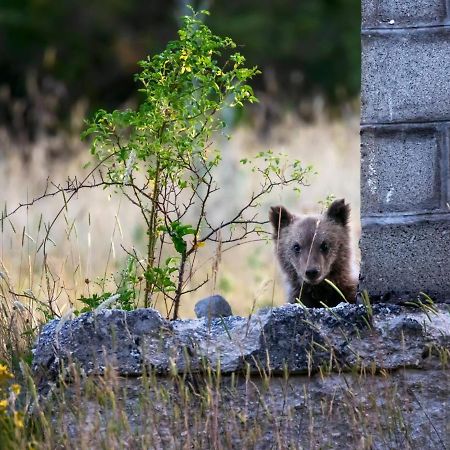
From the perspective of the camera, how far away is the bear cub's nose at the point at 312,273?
6.29 meters

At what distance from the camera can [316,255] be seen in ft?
21.4

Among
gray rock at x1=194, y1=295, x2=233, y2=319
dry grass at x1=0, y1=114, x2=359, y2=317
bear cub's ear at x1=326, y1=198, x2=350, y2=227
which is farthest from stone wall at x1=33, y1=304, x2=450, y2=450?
dry grass at x1=0, y1=114, x2=359, y2=317

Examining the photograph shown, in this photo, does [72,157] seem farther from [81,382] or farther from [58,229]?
[81,382]

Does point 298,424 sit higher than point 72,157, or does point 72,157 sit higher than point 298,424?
point 72,157

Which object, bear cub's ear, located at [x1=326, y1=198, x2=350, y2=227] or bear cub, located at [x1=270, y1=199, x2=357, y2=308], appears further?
bear cub's ear, located at [x1=326, y1=198, x2=350, y2=227]

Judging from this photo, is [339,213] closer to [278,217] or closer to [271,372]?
[278,217]

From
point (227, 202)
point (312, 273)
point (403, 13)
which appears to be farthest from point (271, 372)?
point (227, 202)

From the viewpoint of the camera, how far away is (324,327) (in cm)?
453

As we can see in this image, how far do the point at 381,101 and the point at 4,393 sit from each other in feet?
6.13

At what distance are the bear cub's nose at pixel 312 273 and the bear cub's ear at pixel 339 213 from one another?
49 cm

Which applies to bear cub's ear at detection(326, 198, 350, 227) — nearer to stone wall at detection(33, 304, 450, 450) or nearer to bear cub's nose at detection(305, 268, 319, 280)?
bear cub's nose at detection(305, 268, 319, 280)

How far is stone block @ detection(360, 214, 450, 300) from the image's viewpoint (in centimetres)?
469

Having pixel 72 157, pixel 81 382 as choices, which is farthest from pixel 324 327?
pixel 72 157

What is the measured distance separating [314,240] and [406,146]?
1.98 metres
